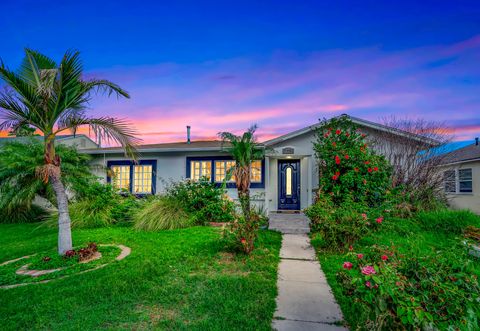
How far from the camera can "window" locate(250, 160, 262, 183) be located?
10.7m

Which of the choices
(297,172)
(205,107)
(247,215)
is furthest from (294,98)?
(247,215)

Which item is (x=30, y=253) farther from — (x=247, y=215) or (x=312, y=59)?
(x=312, y=59)

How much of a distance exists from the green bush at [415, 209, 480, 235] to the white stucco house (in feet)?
10.1

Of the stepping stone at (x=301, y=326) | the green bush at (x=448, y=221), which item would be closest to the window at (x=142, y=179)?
the stepping stone at (x=301, y=326)

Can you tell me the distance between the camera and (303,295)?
141 inches

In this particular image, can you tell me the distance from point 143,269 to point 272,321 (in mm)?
2617

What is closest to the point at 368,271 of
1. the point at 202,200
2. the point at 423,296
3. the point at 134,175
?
the point at 423,296

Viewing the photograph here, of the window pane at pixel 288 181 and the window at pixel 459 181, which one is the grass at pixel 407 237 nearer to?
the window pane at pixel 288 181

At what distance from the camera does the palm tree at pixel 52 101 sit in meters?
4.79

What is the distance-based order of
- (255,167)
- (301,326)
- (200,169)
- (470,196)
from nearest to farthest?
(301,326) < (255,167) < (200,169) < (470,196)

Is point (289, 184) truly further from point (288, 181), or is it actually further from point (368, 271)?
point (368, 271)

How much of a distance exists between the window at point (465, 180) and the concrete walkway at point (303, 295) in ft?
37.7

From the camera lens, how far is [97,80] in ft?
17.6

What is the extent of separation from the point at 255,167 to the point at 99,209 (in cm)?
635
